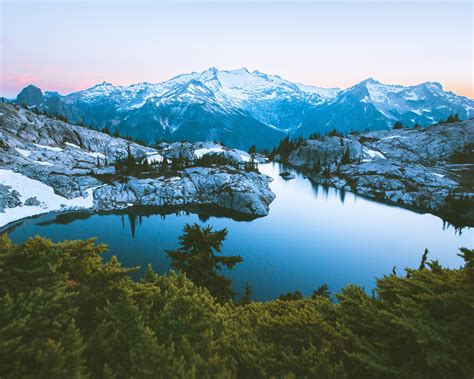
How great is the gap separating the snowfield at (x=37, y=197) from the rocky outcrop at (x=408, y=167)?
352ft

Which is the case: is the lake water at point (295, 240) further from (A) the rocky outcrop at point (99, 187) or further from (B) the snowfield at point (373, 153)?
(B) the snowfield at point (373, 153)

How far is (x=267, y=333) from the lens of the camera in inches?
419

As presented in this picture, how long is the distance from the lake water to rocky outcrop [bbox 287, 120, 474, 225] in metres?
16.1

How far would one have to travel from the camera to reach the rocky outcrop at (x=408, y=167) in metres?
97.6

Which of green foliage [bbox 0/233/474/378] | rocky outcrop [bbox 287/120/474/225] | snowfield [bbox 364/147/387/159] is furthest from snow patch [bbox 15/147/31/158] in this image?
snowfield [bbox 364/147/387/159]

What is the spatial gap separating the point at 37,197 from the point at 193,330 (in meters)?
85.2

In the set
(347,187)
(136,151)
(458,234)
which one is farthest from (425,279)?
(136,151)

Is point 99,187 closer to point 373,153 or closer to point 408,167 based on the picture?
point 408,167

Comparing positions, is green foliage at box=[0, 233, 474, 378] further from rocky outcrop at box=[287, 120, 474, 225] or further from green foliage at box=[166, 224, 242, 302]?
rocky outcrop at box=[287, 120, 474, 225]

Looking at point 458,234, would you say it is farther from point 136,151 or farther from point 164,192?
point 136,151

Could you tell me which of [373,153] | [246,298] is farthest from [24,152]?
[373,153]

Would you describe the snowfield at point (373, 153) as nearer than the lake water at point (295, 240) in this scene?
No

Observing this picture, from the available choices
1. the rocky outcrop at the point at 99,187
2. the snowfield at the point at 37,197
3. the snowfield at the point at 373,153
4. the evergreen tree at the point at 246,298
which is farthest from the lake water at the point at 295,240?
the snowfield at the point at 373,153

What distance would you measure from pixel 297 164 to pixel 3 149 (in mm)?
162849
